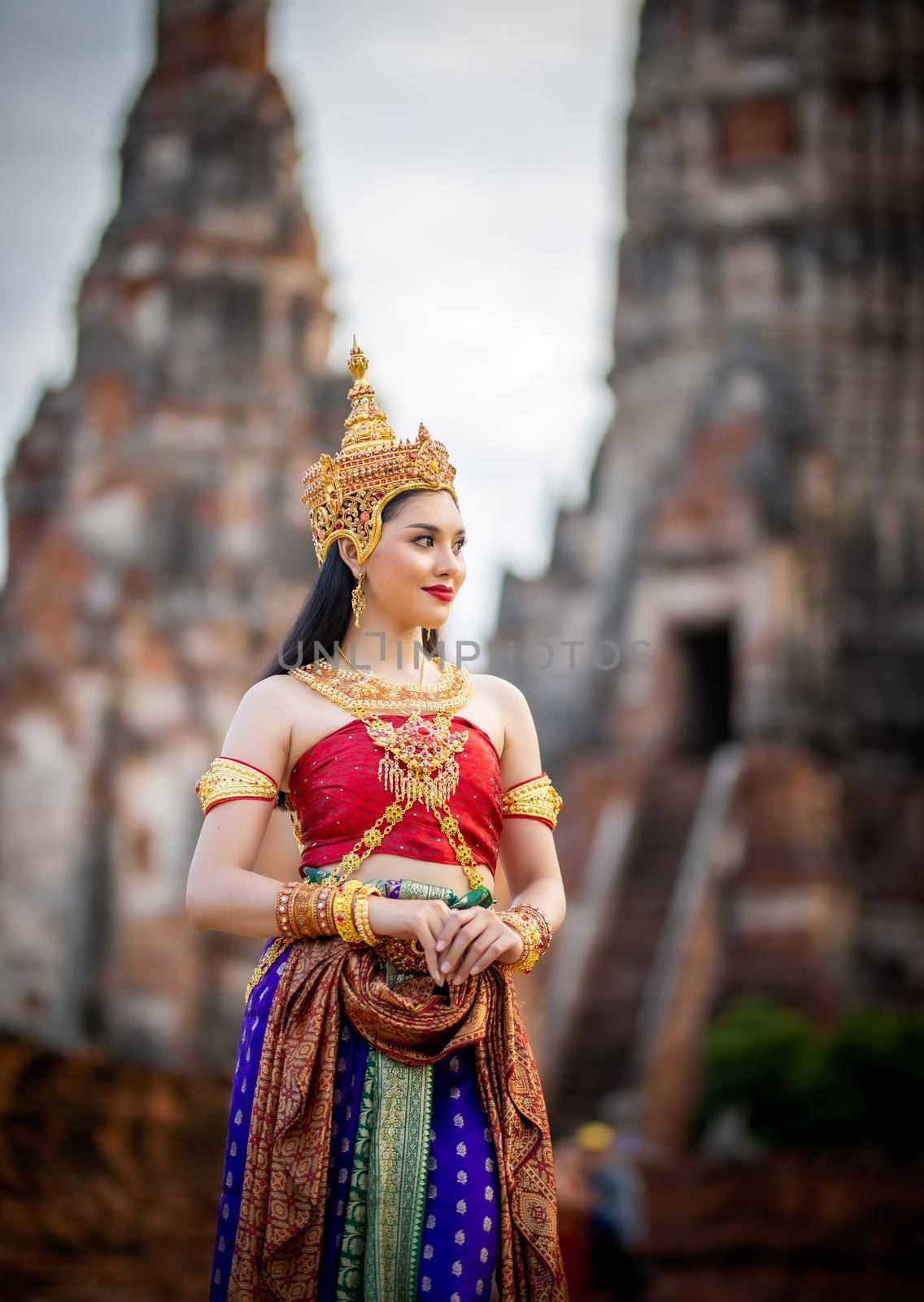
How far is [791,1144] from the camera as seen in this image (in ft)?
53.5

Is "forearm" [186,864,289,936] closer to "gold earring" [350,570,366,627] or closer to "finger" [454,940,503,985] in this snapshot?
"finger" [454,940,503,985]

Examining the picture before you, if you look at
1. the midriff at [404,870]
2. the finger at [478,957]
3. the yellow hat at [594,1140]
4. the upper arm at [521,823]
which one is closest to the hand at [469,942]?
the finger at [478,957]

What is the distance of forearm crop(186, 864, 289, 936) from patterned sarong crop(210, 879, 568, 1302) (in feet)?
0.41

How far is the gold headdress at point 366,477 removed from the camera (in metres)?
4.00

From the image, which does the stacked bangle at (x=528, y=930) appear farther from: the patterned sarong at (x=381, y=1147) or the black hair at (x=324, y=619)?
the black hair at (x=324, y=619)

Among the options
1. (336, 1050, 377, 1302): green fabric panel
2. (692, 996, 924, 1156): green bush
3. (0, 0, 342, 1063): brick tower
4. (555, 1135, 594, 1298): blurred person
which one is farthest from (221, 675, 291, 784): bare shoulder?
(0, 0, 342, 1063): brick tower

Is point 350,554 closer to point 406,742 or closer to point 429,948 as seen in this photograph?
point 406,742

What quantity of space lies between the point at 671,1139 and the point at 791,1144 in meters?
1.66

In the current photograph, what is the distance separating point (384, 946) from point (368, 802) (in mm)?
312

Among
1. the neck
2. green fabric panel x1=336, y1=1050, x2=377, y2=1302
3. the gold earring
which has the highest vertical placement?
the gold earring

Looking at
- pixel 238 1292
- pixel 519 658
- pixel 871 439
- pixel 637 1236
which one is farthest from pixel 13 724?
pixel 238 1292

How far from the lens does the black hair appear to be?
161 inches

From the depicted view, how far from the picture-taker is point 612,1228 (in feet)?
29.8

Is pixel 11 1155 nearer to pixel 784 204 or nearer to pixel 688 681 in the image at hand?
pixel 688 681
